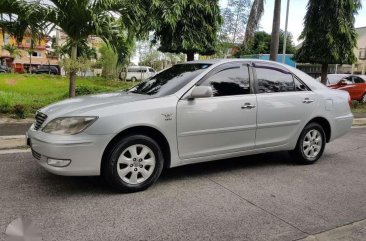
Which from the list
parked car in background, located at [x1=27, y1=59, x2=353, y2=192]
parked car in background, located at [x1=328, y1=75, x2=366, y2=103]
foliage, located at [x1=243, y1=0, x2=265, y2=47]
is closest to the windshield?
parked car in background, located at [x1=27, y1=59, x2=353, y2=192]

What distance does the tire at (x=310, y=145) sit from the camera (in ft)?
19.9

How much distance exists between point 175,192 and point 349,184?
240 centimetres

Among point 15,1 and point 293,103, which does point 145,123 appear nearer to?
point 293,103

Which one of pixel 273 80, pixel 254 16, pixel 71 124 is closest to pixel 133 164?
pixel 71 124

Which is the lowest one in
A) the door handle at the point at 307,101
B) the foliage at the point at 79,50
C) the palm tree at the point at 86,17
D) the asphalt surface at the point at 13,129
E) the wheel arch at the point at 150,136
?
the asphalt surface at the point at 13,129

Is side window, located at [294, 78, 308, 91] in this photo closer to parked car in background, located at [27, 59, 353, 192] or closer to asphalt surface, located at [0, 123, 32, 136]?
parked car in background, located at [27, 59, 353, 192]

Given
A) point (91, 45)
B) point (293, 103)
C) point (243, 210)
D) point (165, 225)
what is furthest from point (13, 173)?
point (91, 45)

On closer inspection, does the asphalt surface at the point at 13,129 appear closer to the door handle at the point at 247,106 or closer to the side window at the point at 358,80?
the door handle at the point at 247,106

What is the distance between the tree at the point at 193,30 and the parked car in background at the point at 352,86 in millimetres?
8438

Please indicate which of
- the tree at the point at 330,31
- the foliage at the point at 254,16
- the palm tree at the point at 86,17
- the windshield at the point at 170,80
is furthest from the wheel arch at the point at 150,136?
the tree at the point at 330,31

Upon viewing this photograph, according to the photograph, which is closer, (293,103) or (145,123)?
(145,123)

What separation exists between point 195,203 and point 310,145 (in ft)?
8.76

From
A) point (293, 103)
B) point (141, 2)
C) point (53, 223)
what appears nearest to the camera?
point (53, 223)

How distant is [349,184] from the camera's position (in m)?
5.30
